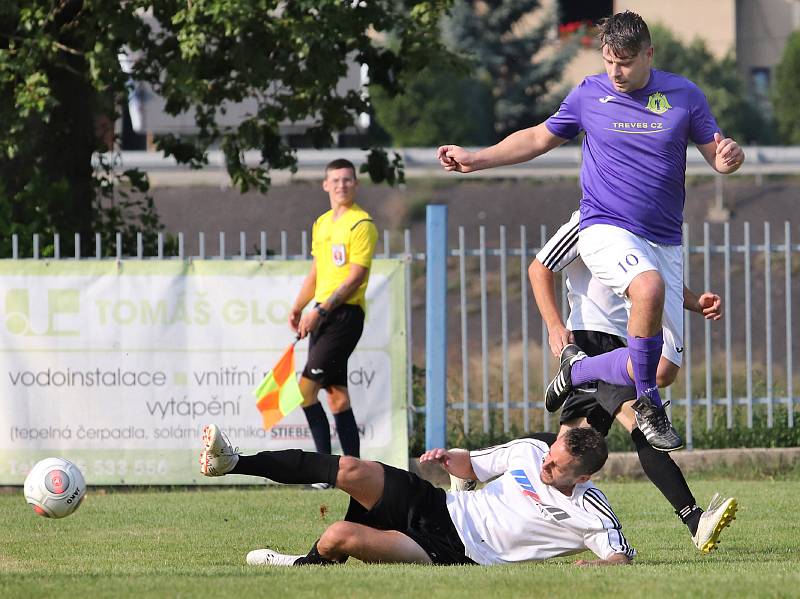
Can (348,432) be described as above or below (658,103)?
below

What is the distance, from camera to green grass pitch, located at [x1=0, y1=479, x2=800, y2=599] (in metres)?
5.66

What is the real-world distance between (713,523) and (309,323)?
4490 millimetres

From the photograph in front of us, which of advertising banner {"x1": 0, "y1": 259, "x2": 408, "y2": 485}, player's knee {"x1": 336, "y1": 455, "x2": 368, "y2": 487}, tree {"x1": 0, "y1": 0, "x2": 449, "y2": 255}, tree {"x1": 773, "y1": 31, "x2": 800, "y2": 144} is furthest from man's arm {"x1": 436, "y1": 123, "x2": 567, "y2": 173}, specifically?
tree {"x1": 773, "y1": 31, "x2": 800, "y2": 144}

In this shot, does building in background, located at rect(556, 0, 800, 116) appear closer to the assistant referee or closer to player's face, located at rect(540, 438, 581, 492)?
the assistant referee

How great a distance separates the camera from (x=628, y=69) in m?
7.15

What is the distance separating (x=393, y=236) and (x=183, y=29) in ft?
71.5

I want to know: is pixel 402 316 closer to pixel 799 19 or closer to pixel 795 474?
pixel 795 474

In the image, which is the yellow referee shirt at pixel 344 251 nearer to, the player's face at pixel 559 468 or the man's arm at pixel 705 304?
the man's arm at pixel 705 304

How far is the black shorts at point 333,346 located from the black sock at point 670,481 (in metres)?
3.68

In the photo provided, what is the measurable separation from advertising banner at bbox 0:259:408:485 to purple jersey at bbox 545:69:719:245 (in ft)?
14.6

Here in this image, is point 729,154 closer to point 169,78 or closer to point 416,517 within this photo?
point 416,517

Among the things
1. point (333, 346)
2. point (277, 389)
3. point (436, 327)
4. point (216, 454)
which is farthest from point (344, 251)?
→ point (216, 454)

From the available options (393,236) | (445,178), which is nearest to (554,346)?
(393,236)

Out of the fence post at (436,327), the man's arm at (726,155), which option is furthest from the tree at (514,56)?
the man's arm at (726,155)
